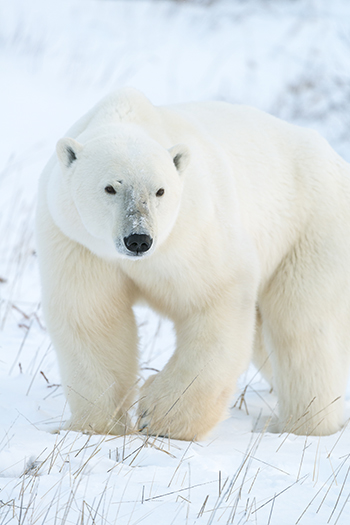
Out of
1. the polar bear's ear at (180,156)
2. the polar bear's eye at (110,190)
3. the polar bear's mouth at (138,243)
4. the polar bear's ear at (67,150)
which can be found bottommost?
the polar bear's mouth at (138,243)

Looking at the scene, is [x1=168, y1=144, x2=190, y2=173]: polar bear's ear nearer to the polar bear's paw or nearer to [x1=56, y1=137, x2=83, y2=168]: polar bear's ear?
[x1=56, y1=137, x2=83, y2=168]: polar bear's ear

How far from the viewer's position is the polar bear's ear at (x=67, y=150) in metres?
2.82

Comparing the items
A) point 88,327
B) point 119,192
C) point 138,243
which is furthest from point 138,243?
point 88,327

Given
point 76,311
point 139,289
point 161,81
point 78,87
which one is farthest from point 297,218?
point 161,81

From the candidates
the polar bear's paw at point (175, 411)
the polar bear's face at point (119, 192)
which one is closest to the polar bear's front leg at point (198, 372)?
the polar bear's paw at point (175, 411)

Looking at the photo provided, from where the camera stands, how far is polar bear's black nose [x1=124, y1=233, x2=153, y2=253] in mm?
2549

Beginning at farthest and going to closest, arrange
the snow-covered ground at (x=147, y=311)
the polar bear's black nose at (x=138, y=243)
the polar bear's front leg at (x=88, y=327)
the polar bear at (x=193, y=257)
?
the polar bear's front leg at (x=88, y=327)
the polar bear at (x=193, y=257)
the polar bear's black nose at (x=138, y=243)
the snow-covered ground at (x=147, y=311)

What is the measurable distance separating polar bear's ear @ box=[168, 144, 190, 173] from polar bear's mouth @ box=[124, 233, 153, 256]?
503 millimetres

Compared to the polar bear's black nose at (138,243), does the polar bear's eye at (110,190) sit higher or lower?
higher

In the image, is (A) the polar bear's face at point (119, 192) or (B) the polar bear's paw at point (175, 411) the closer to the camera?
(A) the polar bear's face at point (119, 192)

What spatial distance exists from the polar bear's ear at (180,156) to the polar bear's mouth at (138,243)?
50 centimetres

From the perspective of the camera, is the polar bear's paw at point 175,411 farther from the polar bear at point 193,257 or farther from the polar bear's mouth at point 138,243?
the polar bear's mouth at point 138,243

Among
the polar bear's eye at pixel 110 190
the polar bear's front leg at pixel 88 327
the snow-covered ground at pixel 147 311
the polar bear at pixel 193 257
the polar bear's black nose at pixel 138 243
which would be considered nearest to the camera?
the snow-covered ground at pixel 147 311

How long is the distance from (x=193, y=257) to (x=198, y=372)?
61cm
